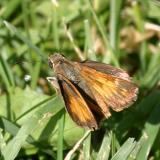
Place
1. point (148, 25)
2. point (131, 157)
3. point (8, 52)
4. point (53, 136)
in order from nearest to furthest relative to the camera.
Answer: point (131, 157) < point (53, 136) < point (8, 52) < point (148, 25)

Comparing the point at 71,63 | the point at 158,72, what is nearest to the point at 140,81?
the point at 158,72

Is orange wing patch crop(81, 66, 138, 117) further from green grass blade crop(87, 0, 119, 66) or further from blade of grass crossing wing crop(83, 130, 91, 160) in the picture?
green grass blade crop(87, 0, 119, 66)

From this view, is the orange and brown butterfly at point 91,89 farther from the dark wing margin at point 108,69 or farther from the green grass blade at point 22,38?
the green grass blade at point 22,38

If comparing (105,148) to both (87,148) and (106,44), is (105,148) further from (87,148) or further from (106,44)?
(106,44)

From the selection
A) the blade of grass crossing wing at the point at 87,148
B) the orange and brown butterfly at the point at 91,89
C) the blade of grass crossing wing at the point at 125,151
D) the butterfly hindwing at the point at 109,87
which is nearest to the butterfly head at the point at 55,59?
the orange and brown butterfly at the point at 91,89

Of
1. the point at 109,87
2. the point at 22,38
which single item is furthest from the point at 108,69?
the point at 22,38

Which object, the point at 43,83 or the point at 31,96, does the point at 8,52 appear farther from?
the point at 31,96

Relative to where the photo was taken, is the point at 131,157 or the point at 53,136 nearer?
the point at 131,157
